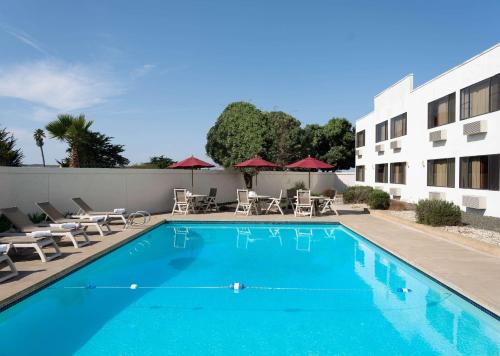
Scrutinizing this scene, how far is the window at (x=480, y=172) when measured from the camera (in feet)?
39.1

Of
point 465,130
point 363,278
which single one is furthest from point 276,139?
point 363,278

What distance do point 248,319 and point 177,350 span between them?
4.08 ft

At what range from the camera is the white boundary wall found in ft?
35.9

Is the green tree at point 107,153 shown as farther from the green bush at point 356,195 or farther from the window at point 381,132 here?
the window at point 381,132

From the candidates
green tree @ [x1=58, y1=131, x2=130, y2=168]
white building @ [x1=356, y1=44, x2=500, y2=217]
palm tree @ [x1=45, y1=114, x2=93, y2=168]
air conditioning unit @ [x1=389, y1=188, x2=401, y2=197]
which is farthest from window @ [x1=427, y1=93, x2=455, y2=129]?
green tree @ [x1=58, y1=131, x2=130, y2=168]

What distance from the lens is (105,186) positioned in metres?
13.9

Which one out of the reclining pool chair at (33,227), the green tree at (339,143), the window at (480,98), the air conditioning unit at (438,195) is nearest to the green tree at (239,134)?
the air conditioning unit at (438,195)

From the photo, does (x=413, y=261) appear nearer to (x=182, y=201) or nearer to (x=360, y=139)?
(x=182, y=201)

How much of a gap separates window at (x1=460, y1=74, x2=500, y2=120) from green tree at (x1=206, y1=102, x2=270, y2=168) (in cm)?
1059

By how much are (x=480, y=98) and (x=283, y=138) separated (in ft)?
52.6

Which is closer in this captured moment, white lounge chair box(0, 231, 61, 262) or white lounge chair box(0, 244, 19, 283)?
white lounge chair box(0, 244, 19, 283)

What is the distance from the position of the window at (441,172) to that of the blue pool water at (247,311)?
788cm

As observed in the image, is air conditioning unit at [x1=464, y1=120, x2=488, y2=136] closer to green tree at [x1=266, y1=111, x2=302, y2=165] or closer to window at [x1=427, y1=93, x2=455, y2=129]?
window at [x1=427, y1=93, x2=455, y2=129]

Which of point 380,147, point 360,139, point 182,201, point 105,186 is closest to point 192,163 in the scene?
point 182,201
